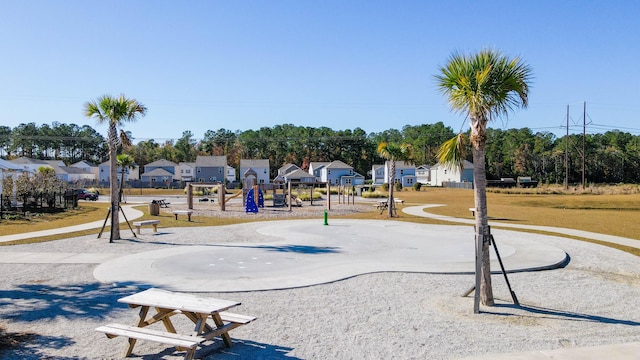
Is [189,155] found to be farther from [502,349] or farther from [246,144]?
[502,349]

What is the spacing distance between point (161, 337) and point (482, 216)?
6.27m

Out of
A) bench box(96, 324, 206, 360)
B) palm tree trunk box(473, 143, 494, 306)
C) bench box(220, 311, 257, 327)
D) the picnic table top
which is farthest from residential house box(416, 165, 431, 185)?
bench box(96, 324, 206, 360)

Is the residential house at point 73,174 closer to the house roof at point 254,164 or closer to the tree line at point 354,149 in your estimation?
the tree line at point 354,149

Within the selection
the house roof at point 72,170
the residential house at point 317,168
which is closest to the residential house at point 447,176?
the residential house at point 317,168

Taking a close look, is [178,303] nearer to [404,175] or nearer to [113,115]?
[113,115]

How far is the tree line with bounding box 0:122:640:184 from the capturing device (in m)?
107

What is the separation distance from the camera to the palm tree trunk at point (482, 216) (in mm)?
9398

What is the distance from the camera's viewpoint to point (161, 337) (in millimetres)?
6355

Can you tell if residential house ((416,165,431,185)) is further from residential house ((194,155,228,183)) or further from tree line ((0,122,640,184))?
residential house ((194,155,228,183))

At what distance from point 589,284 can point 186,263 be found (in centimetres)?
1077

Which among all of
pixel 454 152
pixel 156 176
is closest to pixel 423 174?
pixel 156 176

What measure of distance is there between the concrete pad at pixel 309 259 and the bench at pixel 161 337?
4141 mm

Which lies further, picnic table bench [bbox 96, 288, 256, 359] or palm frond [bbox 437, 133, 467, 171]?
palm frond [bbox 437, 133, 467, 171]

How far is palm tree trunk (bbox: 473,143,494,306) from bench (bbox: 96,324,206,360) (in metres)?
5.72
